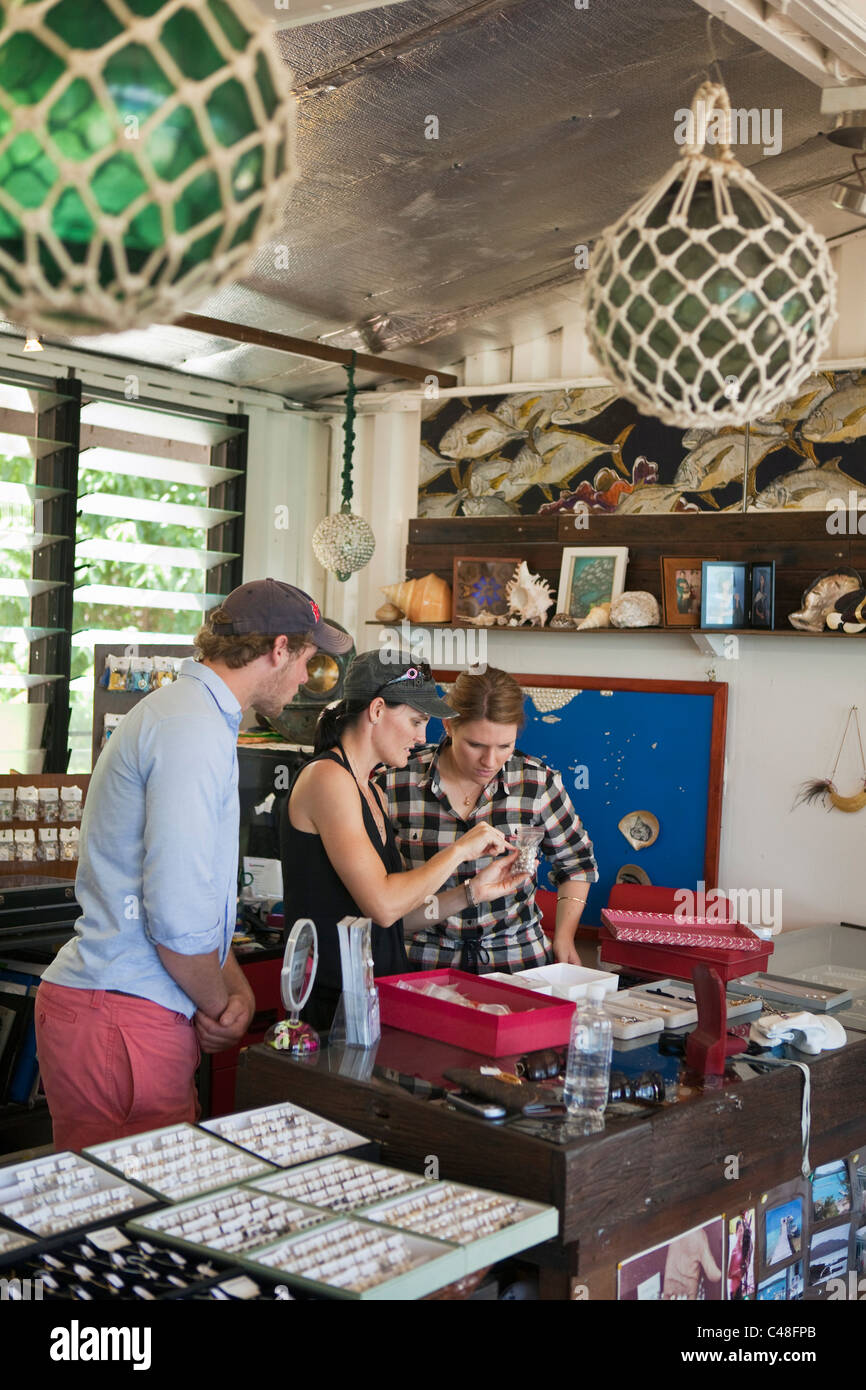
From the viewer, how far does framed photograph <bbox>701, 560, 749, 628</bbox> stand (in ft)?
18.0

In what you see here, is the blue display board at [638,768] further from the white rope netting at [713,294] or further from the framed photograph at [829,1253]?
the white rope netting at [713,294]

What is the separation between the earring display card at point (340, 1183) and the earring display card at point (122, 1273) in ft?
0.83

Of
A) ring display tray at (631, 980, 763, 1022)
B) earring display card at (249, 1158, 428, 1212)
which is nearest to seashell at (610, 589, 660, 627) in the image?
ring display tray at (631, 980, 763, 1022)

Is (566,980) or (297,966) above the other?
(297,966)

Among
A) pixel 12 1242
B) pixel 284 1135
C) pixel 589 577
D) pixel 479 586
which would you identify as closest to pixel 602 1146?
pixel 284 1135

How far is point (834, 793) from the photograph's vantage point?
17.4ft

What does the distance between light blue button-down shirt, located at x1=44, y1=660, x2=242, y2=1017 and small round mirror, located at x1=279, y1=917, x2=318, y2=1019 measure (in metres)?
0.16

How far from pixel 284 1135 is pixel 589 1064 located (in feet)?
1.91

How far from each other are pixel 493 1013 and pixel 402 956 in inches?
23.2

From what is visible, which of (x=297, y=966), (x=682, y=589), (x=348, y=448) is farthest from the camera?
(x=348, y=448)

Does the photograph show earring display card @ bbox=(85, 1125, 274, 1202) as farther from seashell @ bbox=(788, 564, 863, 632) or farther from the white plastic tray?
seashell @ bbox=(788, 564, 863, 632)

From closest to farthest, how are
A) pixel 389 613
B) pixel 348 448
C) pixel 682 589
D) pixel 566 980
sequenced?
1. pixel 566 980
2. pixel 682 589
3. pixel 348 448
4. pixel 389 613

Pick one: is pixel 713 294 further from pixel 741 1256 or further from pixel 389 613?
pixel 389 613
